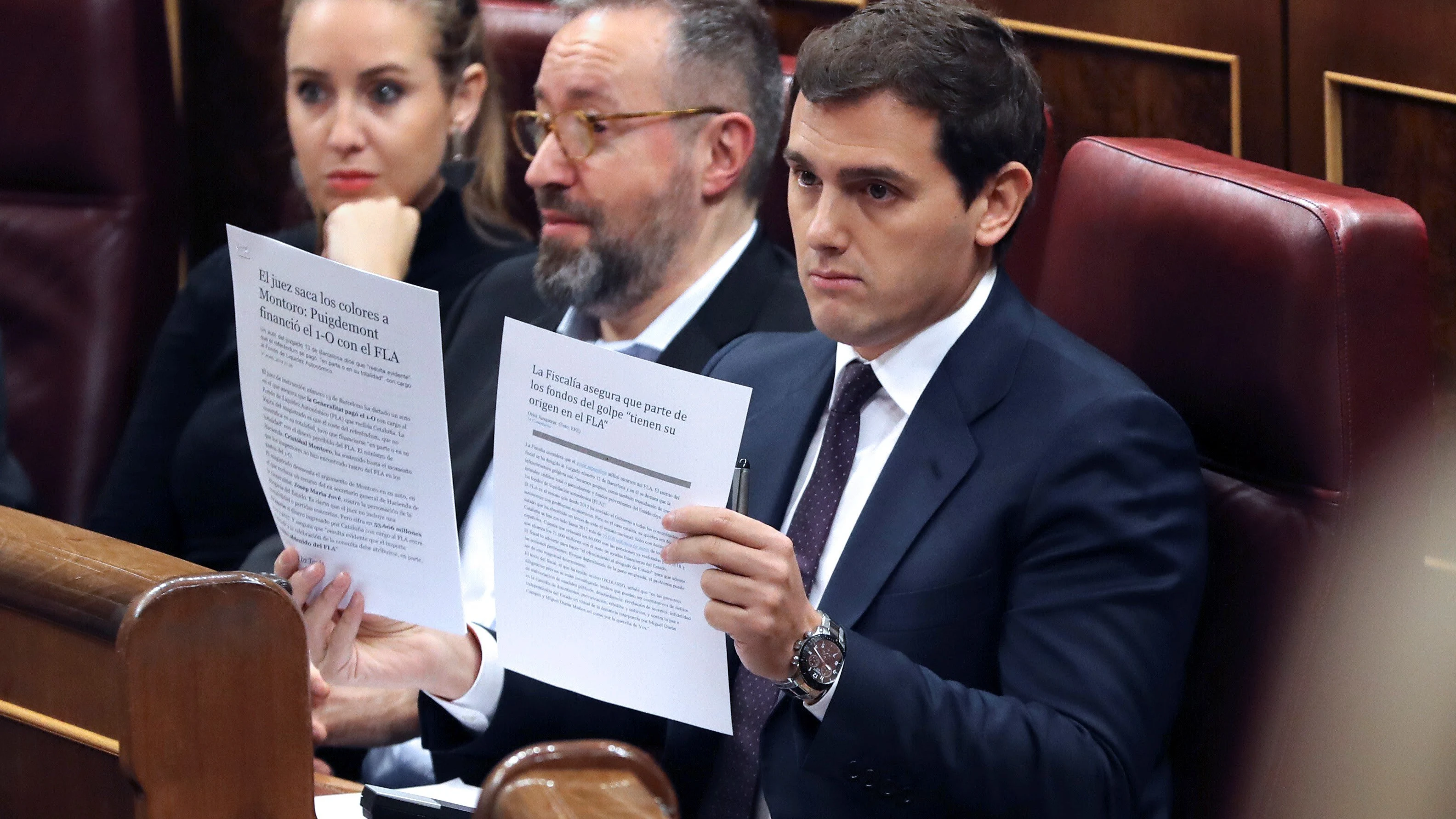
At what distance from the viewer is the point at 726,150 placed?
2094 mm

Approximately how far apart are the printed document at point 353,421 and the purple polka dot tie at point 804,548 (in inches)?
11.0

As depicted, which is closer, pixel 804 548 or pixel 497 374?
pixel 804 548

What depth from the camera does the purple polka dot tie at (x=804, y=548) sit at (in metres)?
1.42

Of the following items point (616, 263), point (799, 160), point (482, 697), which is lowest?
point (482, 697)

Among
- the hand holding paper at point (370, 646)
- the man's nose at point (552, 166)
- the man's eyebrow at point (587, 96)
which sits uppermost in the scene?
the man's eyebrow at point (587, 96)

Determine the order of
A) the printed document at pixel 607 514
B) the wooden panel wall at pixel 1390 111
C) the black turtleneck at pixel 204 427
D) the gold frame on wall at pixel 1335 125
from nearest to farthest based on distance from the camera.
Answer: the printed document at pixel 607 514 → the wooden panel wall at pixel 1390 111 → the gold frame on wall at pixel 1335 125 → the black turtleneck at pixel 204 427

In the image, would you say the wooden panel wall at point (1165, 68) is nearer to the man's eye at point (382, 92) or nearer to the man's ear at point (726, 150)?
the man's ear at point (726, 150)

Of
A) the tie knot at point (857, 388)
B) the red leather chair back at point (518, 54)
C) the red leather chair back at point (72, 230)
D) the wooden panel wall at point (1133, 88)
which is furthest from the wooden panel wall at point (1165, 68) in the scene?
the red leather chair back at point (72, 230)

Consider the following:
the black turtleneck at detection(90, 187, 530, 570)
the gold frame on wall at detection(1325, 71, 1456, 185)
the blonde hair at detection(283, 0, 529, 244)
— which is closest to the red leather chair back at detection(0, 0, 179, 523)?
the black turtleneck at detection(90, 187, 530, 570)

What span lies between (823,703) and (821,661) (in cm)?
5

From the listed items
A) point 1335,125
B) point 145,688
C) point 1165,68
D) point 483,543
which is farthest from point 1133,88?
point 145,688

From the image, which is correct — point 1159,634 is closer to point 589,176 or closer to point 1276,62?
point 1276,62

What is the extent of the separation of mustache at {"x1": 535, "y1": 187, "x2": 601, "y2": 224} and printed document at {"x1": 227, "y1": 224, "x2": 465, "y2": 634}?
77cm

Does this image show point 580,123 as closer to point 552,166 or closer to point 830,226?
point 552,166
